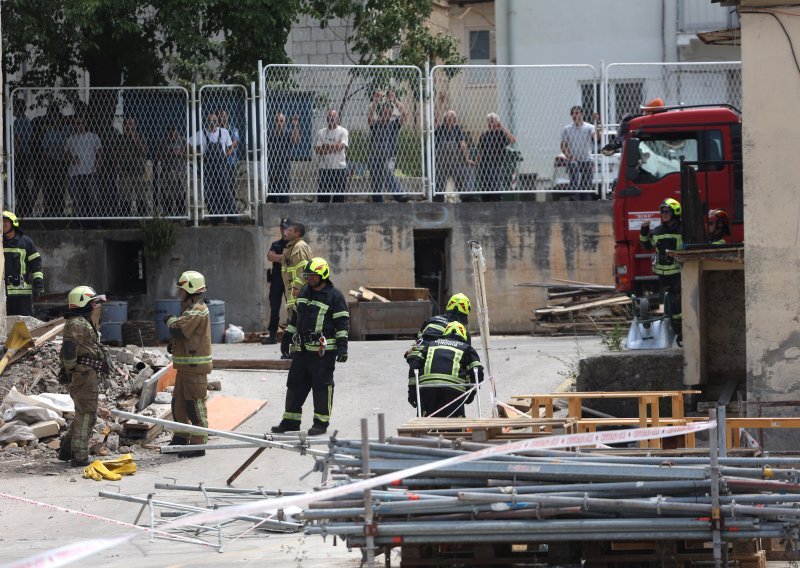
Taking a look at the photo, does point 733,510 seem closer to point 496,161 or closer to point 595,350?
point 595,350

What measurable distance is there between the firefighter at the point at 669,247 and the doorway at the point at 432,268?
569 centimetres

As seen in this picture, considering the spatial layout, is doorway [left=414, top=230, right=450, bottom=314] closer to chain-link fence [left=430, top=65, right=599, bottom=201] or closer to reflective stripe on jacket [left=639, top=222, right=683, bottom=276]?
chain-link fence [left=430, top=65, right=599, bottom=201]

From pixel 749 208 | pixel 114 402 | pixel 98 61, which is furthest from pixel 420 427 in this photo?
pixel 98 61

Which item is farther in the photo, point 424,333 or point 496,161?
point 496,161

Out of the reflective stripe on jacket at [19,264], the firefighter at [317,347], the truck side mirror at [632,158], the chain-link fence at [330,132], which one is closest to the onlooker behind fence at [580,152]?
the chain-link fence at [330,132]

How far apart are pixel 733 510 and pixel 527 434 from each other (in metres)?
2.07

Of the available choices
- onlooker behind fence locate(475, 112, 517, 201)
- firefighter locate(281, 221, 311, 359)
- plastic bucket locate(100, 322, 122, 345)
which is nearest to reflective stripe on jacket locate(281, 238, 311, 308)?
firefighter locate(281, 221, 311, 359)

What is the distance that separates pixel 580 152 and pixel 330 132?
3817mm

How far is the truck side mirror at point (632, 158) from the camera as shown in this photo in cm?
1702

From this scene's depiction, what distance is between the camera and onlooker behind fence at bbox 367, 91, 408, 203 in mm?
19891

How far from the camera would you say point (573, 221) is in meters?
20.2

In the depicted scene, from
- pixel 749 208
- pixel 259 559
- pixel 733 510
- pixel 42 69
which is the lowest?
pixel 259 559

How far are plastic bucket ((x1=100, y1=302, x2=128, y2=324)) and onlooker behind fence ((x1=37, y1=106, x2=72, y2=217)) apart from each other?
88.9 inches

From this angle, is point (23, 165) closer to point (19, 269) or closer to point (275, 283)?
point (19, 269)
